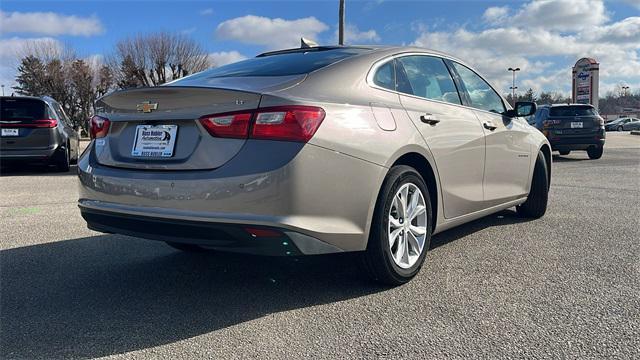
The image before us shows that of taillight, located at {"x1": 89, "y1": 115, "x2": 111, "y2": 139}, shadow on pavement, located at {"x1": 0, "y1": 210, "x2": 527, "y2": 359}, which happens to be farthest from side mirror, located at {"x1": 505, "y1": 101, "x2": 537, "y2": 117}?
taillight, located at {"x1": 89, "y1": 115, "x2": 111, "y2": 139}

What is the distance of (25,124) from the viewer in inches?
374

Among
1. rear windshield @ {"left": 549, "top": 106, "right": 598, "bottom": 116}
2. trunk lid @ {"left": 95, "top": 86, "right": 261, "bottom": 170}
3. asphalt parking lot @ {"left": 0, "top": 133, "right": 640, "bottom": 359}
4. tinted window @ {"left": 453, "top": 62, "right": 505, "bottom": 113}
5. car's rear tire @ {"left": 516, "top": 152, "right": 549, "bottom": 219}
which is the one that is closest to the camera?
asphalt parking lot @ {"left": 0, "top": 133, "right": 640, "bottom": 359}

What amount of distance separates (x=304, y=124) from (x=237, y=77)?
827 mm

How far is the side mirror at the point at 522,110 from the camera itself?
4.88m

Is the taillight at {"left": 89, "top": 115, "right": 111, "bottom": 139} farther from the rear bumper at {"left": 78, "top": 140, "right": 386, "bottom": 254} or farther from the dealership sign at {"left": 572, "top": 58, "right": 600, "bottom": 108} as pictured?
the dealership sign at {"left": 572, "top": 58, "right": 600, "bottom": 108}

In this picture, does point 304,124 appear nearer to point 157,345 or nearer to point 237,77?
point 237,77

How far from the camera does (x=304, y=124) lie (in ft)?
8.71

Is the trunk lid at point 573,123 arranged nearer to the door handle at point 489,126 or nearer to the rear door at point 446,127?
the door handle at point 489,126

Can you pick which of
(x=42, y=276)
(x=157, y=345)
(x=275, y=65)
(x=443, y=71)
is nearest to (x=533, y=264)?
(x=443, y=71)

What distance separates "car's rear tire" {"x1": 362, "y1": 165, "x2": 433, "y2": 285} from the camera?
10.0ft

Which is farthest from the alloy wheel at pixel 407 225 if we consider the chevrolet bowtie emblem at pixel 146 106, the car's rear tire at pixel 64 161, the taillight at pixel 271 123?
the car's rear tire at pixel 64 161

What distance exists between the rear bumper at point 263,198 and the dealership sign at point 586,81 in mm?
35021

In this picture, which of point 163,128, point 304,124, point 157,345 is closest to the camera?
point 157,345

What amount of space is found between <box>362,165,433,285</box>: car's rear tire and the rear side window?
28.1 ft
